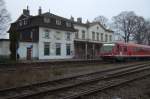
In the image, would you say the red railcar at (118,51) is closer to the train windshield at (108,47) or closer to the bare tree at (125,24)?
the train windshield at (108,47)

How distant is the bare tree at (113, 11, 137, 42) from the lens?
6988 cm

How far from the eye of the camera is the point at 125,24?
7050 cm

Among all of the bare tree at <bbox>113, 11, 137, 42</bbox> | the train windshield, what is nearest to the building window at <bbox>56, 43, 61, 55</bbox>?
the train windshield

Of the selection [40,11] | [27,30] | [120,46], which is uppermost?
[40,11]

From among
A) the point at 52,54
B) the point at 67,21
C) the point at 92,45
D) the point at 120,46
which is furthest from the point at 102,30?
the point at 120,46

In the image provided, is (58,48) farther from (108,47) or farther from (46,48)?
(108,47)

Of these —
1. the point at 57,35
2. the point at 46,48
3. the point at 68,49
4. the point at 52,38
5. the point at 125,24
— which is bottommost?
the point at 68,49

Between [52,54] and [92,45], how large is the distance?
13161 millimetres

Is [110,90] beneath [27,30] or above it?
beneath

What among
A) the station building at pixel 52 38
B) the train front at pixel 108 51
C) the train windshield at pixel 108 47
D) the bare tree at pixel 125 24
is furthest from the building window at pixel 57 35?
the bare tree at pixel 125 24

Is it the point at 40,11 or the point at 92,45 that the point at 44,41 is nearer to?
the point at 40,11

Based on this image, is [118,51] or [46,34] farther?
[46,34]

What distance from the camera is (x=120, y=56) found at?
2894 cm

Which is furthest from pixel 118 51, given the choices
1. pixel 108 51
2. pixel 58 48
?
pixel 58 48
